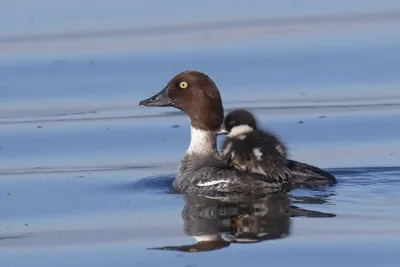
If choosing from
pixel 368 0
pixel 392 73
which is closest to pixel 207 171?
pixel 392 73

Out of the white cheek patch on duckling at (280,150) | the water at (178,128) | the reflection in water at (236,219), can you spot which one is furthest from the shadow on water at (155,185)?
the white cheek patch on duckling at (280,150)

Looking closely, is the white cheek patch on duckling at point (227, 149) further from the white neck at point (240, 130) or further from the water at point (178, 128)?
the water at point (178, 128)

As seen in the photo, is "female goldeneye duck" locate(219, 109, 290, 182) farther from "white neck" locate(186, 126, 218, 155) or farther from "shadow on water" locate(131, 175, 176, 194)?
"shadow on water" locate(131, 175, 176, 194)

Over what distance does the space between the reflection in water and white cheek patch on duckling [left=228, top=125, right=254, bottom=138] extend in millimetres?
782

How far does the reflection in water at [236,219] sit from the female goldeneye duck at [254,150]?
0.90 ft

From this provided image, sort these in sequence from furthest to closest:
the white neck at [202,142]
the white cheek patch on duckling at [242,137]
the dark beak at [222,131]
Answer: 1. the white neck at [202,142]
2. the dark beak at [222,131]
3. the white cheek patch on duckling at [242,137]

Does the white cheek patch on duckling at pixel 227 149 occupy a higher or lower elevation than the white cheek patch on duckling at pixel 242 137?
lower

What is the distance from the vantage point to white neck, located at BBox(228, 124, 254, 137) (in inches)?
467

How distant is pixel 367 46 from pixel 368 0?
316 centimetres

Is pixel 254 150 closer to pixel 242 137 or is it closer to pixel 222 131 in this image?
pixel 242 137

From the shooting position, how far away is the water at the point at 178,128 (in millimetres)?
9594

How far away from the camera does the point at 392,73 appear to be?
53.0 ft

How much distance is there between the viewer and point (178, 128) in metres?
14.4

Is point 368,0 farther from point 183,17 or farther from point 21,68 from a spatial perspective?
point 21,68
